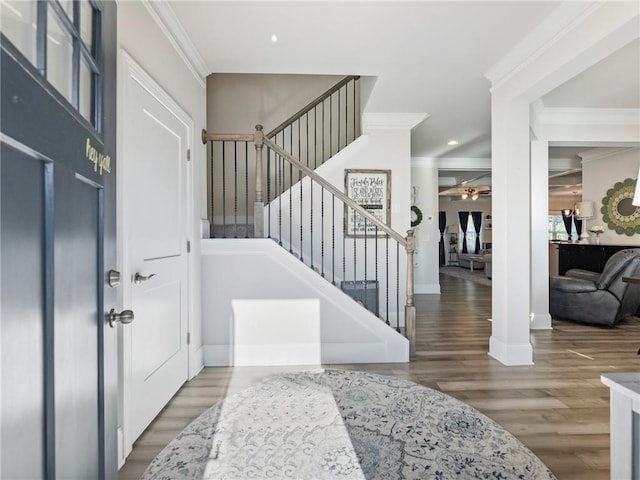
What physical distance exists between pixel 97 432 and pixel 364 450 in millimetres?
1371

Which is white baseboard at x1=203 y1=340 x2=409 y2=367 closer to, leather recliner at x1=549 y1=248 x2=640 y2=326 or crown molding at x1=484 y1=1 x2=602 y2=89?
crown molding at x1=484 y1=1 x2=602 y2=89

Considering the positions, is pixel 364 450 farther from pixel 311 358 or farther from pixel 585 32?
pixel 585 32

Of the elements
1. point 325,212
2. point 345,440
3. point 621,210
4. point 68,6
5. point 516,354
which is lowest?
point 345,440

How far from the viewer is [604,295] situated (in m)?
4.42

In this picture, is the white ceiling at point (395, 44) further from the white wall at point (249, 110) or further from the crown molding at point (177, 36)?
the white wall at point (249, 110)

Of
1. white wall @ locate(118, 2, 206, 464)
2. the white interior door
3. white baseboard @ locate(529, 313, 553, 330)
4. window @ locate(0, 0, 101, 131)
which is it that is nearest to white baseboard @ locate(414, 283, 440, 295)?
white baseboard @ locate(529, 313, 553, 330)

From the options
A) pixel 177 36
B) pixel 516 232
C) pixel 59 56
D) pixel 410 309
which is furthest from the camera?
pixel 410 309

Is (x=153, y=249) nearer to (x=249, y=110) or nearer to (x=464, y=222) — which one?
(x=249, y=110)

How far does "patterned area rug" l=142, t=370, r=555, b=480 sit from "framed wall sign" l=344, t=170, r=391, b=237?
2411mm

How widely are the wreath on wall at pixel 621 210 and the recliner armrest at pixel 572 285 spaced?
6.41 feet

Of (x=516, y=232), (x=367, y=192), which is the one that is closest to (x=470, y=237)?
(x=367, y=192)

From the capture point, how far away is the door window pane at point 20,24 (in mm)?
632

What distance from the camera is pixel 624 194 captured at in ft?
19.7

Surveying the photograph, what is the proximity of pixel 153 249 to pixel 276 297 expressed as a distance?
50.6 inches
